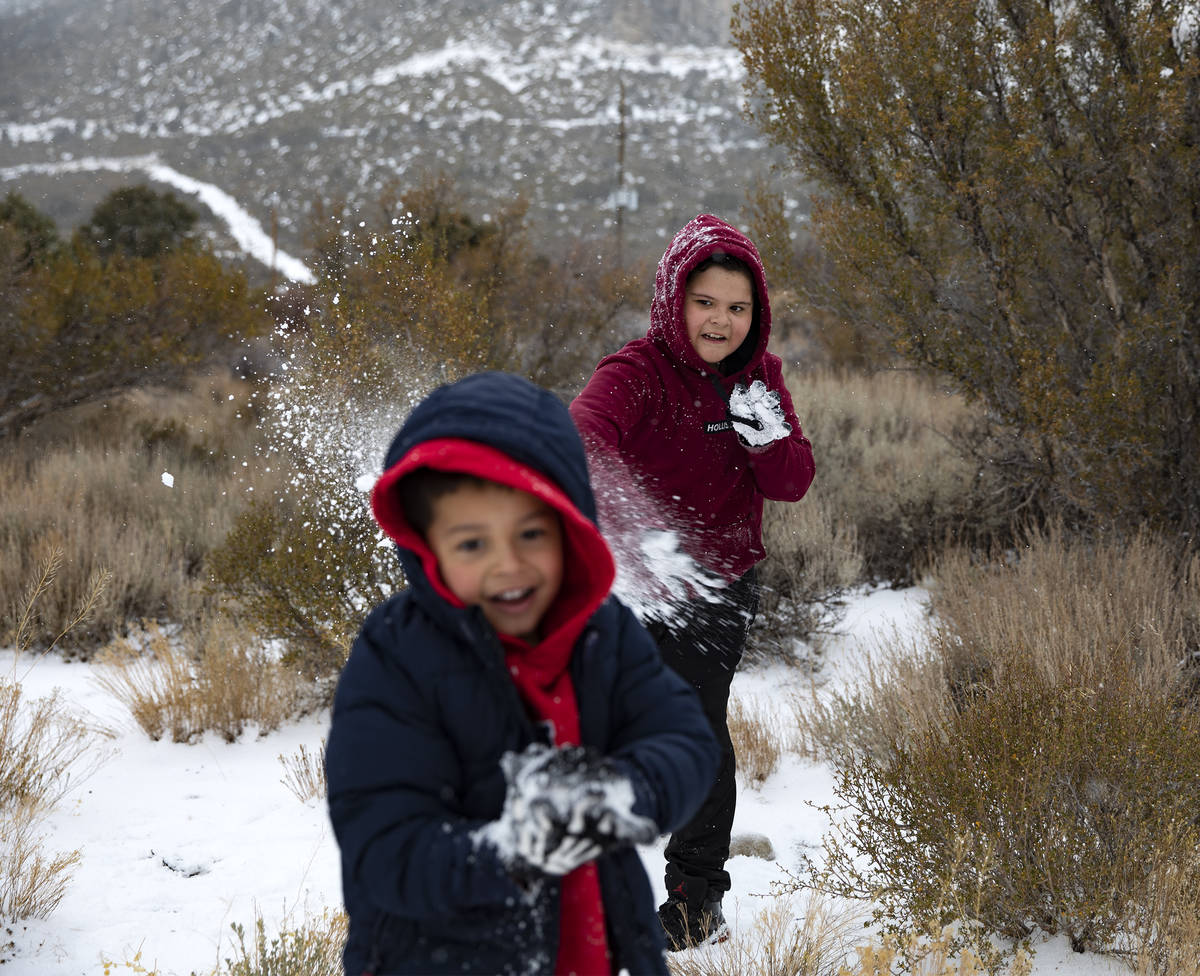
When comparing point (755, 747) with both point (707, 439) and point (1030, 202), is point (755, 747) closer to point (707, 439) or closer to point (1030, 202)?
point (707, 439)

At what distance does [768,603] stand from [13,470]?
5.40 m

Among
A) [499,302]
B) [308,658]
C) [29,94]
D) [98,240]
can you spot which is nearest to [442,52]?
[29,94]

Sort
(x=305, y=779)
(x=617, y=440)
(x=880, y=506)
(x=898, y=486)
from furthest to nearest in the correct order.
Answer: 1. (x=898, y=486)
2. (x=880, y=506)
3. (x=305, y=779)
4. (x=617, y=440)

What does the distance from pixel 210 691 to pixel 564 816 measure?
133 inches

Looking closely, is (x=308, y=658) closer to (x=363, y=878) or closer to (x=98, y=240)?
(x=363, y=878)

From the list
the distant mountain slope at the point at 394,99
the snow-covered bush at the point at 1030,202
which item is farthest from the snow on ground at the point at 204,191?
the snow-covered bush at the point at 1030,202

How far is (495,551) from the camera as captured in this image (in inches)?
46.8

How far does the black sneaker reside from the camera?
2.44 meters

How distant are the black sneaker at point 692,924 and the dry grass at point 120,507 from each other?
89.2 inches

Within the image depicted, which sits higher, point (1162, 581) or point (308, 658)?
point (308, 658)

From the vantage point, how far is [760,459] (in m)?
2.16

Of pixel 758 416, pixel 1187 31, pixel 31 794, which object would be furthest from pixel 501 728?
pixel 1187 31

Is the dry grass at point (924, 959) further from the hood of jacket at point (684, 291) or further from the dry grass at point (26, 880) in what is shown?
the dry grass at point (26, 880)

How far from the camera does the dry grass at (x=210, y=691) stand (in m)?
3.93
